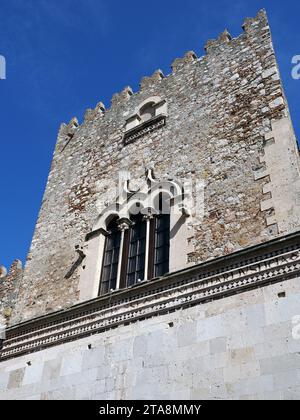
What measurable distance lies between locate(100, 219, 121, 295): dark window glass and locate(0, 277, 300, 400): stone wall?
1281mm

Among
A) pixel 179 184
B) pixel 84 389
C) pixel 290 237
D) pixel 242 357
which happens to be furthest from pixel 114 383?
pixel 179 184

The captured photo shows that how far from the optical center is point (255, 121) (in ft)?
29.9

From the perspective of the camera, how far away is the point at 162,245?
8.88 meters

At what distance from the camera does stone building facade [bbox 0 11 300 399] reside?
6.52 meters

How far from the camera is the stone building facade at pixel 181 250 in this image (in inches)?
257

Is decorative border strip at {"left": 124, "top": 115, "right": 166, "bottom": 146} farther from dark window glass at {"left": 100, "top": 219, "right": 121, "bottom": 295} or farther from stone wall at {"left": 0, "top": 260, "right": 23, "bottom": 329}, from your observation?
stone wall at {"left": 0, "top": 260, "right": 23, "bottom": 329}

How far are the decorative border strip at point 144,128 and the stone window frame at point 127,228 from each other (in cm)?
178

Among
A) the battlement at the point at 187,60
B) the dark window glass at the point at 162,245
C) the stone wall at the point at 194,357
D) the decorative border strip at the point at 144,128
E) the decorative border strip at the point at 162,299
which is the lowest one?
the stone wall at the point at 194,357

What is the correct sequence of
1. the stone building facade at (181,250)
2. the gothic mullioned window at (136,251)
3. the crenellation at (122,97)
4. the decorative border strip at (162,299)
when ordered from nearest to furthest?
1. the stone building facade at (181,250)
2. the decorative border strip at (162,299)
3. the gothic mullioned window at (136,251)
4. the crenellation at (122,97)

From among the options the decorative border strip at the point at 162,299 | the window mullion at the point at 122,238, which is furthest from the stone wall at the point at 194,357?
the window mullion at the point at 122,238

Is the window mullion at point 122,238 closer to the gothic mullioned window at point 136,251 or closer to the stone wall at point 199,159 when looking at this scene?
the gothic mullioned window at point 136,251

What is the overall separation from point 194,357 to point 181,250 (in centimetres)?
212

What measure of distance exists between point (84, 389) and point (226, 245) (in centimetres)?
298
